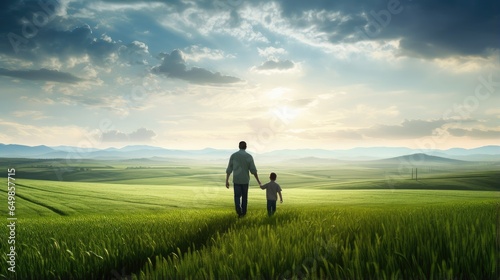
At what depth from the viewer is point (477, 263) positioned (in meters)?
3.93

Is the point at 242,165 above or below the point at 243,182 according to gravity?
above

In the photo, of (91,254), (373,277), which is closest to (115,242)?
(91,254)

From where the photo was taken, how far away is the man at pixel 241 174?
1411 centimetres

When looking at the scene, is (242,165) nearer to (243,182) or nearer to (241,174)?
(241,174)

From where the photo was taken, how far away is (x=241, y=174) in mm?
14219

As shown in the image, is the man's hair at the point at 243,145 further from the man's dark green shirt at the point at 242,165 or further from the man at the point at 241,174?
the man's dark green shirt at the point at 242,165

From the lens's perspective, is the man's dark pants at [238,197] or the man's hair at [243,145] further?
the man's hair at [243,145]

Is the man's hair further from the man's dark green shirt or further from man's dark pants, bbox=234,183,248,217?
man's dark pants, bbox=234,183,248,217

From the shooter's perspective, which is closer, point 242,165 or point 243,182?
point 243,182

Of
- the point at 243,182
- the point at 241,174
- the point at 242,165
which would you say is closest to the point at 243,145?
the point at 242,165

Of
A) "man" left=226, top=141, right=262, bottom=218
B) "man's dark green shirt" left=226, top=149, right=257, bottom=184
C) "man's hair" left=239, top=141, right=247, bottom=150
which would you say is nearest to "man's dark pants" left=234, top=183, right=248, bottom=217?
"man" left=226, top=141, right=262, bottom=218

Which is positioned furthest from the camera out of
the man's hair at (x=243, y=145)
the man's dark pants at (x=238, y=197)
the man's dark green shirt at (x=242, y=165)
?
the man's hair at (x=243, y=145)

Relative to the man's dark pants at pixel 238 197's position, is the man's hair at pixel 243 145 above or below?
above

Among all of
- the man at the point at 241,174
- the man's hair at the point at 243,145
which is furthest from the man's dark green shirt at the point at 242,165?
the man's hair at the point at 243,145
